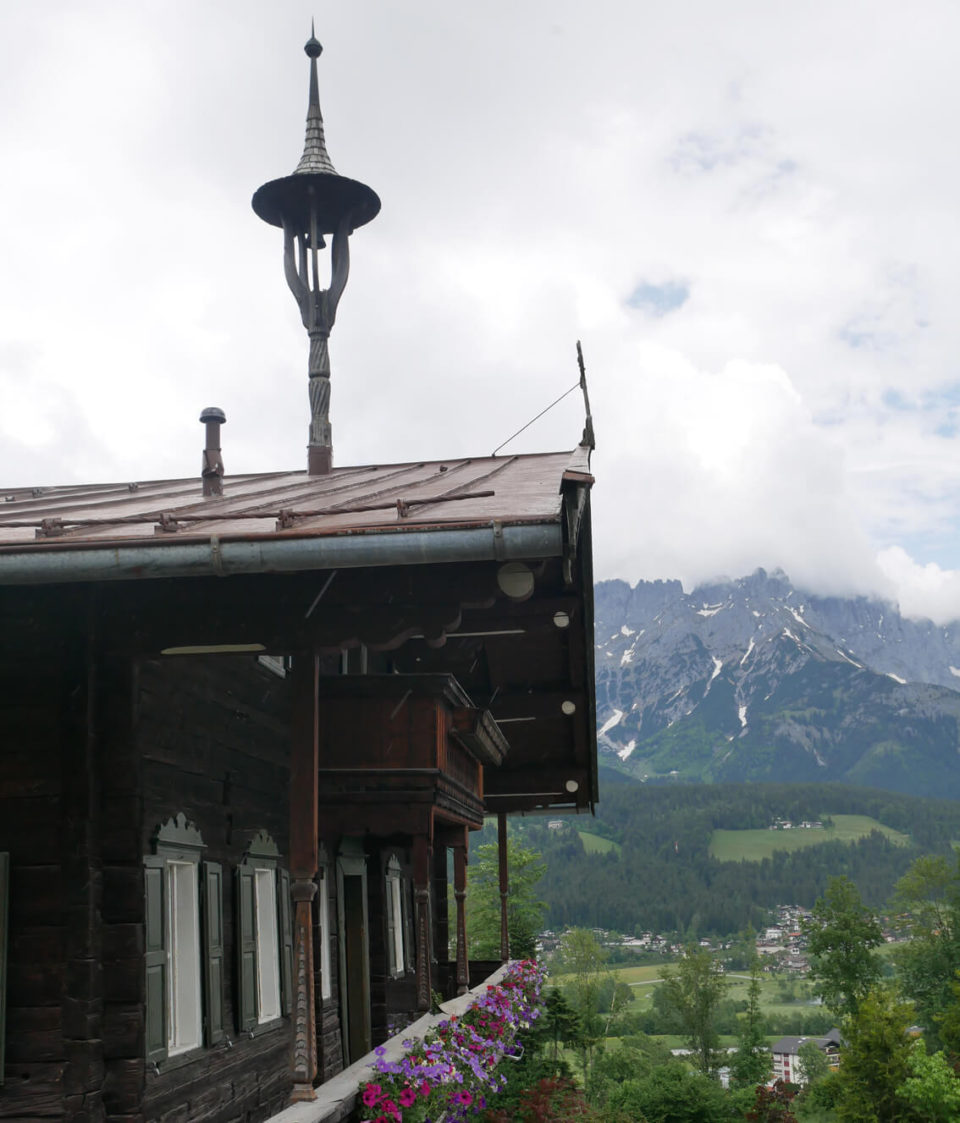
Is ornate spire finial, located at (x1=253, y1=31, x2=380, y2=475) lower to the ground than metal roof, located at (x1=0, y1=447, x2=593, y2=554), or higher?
higher

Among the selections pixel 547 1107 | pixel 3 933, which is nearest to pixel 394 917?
pixel 547 1107

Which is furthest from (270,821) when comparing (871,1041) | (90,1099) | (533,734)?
(871,1041)

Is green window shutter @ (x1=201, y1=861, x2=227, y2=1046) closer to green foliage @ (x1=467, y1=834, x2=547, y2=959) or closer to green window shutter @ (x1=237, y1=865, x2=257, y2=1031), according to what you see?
green window shutter @ (x1=237, y1=865, x2=257, y2=1031)

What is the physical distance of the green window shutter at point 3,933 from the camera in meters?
7.38

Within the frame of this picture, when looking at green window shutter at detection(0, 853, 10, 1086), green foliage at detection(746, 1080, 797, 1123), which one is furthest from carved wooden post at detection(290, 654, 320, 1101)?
green foliage at detection(746, 1080, 797, 1123)

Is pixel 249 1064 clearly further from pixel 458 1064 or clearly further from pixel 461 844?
pixel 461 844

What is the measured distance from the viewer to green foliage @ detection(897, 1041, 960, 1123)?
5250cm

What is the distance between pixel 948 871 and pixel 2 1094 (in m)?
98.6

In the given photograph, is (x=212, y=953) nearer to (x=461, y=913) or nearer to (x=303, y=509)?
(x=303, y=509)

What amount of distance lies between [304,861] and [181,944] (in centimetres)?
204

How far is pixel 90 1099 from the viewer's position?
24.3 feet

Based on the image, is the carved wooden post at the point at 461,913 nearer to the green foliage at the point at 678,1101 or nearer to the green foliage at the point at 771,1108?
the green foliage at the point at 678,1101

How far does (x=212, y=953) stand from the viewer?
9.06m

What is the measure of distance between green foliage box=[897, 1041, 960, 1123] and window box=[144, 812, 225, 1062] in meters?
51.5
